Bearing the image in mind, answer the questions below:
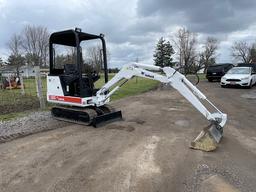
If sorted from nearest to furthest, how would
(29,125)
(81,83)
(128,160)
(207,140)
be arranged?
1. (128,160)
2. (207,140)
3. (81,83)
4. (29,125)

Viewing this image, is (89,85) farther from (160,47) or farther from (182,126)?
(160,47)

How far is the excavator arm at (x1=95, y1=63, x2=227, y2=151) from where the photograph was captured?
5.18m

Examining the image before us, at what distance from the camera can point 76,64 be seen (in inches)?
281

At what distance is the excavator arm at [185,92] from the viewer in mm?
5176

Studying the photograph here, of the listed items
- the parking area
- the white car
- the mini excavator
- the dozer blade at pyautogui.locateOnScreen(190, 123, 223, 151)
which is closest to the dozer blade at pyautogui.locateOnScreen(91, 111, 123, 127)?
the mini excavator

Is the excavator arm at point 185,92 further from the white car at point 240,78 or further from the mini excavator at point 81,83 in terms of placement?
the white car at point 240,78

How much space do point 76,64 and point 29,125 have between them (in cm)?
214

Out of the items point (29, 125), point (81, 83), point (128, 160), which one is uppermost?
point (81, 83)

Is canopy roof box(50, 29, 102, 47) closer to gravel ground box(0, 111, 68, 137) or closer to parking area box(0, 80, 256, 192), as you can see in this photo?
gravel ground box(0, 111, 68, 137)

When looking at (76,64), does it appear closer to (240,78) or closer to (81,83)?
(81,83)

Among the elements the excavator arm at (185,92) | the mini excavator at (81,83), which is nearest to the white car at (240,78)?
the mini excavator at (81,83)

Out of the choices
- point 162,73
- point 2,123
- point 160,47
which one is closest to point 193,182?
point 162,73

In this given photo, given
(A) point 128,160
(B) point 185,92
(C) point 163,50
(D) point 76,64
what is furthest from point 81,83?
(C) point 163,50

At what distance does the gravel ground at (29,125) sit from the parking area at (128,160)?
0.16 meters
